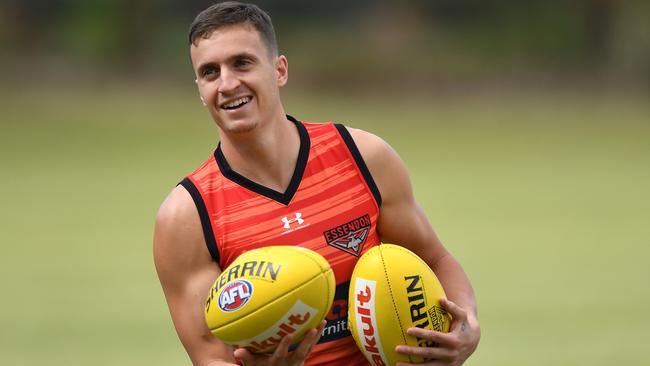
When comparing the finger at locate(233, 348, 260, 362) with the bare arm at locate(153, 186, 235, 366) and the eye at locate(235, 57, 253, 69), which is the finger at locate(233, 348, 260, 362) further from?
the eye at locate(235, 57, 253, 69)

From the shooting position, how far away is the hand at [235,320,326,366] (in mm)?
4664

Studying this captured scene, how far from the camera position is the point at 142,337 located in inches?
423

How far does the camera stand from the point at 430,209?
17750mm

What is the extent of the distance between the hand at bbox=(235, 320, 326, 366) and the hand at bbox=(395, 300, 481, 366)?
0.37m

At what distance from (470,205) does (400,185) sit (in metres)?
13.2

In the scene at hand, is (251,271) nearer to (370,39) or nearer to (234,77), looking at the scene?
(234,77)

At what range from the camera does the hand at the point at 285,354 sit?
15.3ft

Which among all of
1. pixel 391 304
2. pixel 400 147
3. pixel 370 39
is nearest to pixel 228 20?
pixel 391 304

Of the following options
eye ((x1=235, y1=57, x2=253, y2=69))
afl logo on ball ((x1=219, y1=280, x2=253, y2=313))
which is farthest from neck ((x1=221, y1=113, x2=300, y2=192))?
afl logo on ball ((x1=219, y1=280, x2=253, y2=313))

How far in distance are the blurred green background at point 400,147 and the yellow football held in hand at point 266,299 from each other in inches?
208

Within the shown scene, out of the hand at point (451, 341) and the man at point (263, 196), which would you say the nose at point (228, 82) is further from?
the hand at point (451, 341)

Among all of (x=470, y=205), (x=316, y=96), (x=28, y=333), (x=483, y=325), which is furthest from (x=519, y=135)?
(x=28, y=333)

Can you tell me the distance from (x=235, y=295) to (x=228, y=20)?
1208 millimetres

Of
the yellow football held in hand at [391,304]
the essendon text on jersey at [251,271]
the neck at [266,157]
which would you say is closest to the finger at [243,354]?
the essendon text on jersey at [251,271]
